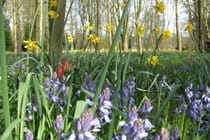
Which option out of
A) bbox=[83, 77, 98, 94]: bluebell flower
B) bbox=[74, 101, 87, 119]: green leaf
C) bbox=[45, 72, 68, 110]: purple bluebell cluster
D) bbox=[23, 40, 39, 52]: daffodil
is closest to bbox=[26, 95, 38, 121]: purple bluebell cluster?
bbox=[45, 72, 68, 110]: purple bluebell cluster

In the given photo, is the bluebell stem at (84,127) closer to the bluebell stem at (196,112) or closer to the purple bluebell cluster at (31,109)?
the purple bluebell cluster at (31,109)

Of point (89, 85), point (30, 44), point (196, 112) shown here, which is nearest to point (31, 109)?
point (89, 85)

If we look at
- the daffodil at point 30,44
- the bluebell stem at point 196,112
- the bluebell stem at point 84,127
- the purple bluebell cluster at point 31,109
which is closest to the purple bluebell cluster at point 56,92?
the purple bluebell cluster at point 31,109

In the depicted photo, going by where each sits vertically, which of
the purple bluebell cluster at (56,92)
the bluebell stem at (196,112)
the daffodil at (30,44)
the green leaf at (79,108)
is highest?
the daffodil at (30,44)

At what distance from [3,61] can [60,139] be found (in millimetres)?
366

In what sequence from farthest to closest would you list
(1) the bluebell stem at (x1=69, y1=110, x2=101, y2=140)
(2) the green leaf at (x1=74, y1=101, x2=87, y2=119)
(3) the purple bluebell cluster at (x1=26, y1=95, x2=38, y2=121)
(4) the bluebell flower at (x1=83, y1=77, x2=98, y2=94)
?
1. (4) the bluebell flower at (x1=83, y1=77, x2=98, y2=94)
2. (3) the purple bluebell cluster at (x1=26, y1=95, x2=38, y2=121)
3. (2) the green leaf at (x1=74, y1=101, x2=87, y2=119)
4. (1) the bluebell stem at (x1=69, y1=110, x2=101, y2=140)

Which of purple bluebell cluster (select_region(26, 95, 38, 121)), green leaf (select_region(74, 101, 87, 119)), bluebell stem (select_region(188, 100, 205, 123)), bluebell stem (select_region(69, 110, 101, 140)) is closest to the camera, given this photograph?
bluebell stem (select_region(69, 110, 101, 140))

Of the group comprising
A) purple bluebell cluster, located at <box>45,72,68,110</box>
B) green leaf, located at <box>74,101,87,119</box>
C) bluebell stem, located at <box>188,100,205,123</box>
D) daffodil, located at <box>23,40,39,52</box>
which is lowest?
bluebell stem, located at <box>188,100,205,123</box>

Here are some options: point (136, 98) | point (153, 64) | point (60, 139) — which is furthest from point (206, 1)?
point (60, 139)

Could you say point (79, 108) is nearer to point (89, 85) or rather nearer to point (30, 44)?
point (89, 85)

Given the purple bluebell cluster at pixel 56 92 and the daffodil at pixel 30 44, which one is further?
the daffodil at pixel 30 44

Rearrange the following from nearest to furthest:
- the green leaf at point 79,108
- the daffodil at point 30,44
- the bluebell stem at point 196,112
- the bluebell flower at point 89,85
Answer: the green leaf at point 79,108, the bluebell stem at point 196,112, the bluebell flower at point 89,85, the daffodil at point 30,44

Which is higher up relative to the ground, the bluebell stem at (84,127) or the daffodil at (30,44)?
the daffodil at (30,44)

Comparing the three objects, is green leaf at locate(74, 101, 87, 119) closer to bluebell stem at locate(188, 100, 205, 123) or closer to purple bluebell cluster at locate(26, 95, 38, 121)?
purple bluebell cluster at locate(26, 95, 38, 121)
